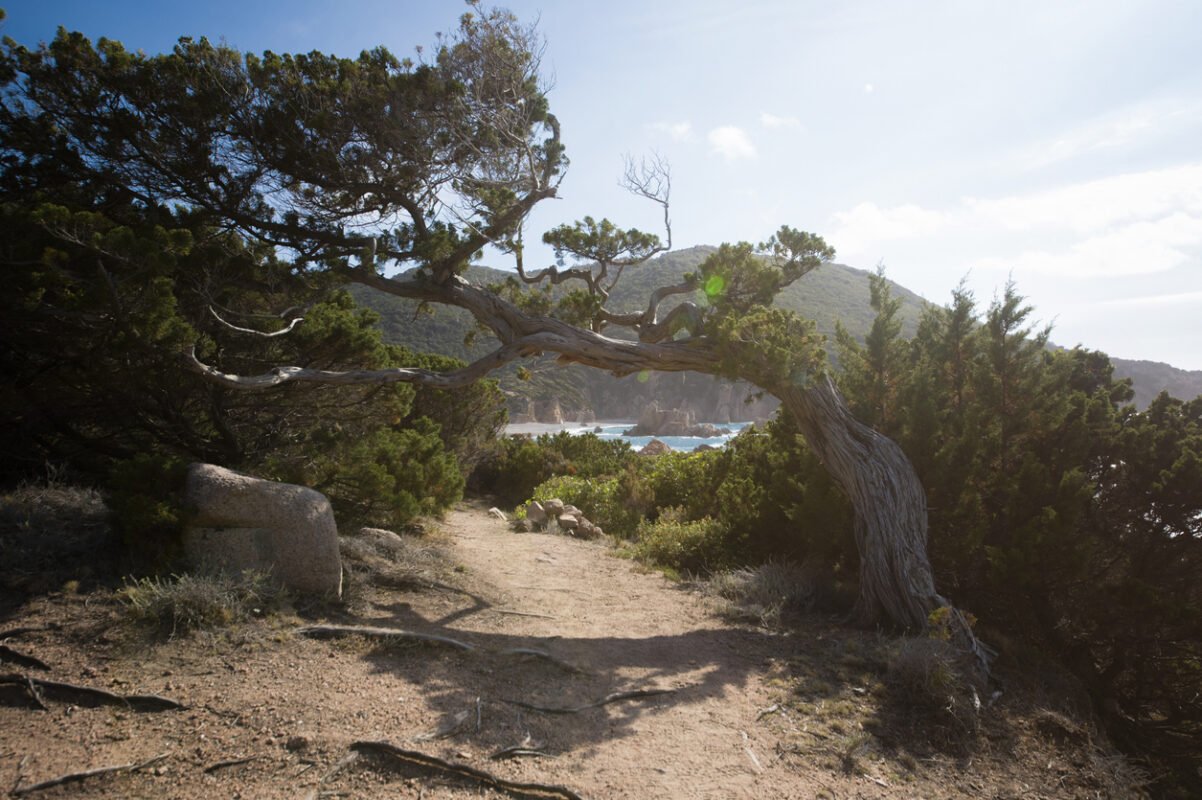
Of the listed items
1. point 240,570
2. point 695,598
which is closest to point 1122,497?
point 695,598

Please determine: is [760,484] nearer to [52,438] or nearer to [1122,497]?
[1122,497]

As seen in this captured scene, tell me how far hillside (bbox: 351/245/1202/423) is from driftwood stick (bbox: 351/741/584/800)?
4288mm

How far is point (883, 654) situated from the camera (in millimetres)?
4590

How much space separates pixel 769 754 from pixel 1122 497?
4375 mm

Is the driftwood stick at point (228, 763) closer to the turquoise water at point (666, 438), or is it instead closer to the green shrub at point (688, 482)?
the green shrub at point (688, 482)

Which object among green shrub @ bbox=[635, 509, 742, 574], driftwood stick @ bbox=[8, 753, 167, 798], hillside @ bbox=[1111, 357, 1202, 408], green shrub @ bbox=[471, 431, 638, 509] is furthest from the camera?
hillside @ bbox=[1111, 357, 1202, 408]

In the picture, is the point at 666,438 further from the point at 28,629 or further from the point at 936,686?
the point at 28,629

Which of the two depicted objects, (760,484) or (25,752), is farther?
(760,484)

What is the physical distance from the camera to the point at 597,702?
12.3ft

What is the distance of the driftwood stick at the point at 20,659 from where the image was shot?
327cm

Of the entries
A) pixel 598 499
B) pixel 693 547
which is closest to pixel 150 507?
pixel 693 547

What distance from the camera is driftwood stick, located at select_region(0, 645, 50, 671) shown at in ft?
10.7

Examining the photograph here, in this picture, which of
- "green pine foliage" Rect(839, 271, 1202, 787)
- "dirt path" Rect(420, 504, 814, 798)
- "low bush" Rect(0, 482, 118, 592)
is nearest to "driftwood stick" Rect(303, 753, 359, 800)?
"dirt path" Rect(420, 504, 814, 798)

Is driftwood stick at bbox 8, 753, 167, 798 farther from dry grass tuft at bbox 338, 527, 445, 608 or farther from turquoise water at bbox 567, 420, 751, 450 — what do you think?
turquoise water at bbox 567, 420, 751, 450
